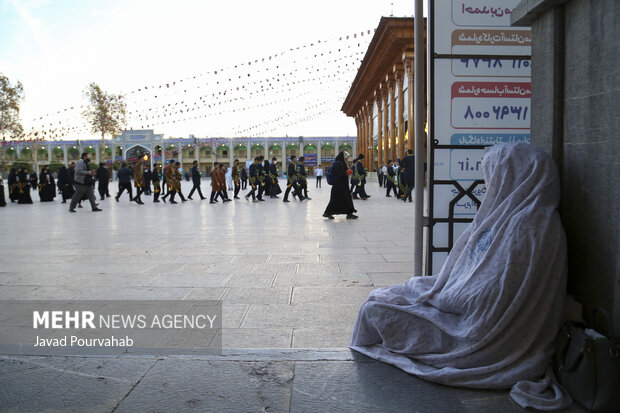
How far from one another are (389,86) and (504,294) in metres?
25.8

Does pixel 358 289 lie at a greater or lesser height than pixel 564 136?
lesser

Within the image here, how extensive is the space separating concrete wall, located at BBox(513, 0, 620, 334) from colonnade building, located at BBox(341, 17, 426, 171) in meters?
18.3

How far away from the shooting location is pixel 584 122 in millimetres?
2193

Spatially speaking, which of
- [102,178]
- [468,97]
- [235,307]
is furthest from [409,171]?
[235,307]

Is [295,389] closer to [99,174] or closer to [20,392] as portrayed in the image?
[20,392]

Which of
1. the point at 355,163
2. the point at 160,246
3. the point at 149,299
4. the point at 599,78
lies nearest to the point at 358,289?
the point at 149,299

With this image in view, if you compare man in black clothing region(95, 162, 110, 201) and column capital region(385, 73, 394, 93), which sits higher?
column capital region(385, 73, 394, 93)

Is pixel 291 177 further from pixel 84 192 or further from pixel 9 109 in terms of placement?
pixel 9 109

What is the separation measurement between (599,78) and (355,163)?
13412mm

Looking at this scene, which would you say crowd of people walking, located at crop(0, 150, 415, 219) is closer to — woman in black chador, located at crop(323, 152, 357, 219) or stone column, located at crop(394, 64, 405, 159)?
woman in black chador, located at crop(323, 152, 357, 219)

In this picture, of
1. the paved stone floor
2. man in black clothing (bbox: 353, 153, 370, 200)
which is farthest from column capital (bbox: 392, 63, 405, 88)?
the paved stone floor

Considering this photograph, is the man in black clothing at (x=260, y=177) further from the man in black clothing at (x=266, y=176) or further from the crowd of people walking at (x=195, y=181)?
the man in black clothing at (x=266, y=176)

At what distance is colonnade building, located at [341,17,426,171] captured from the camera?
2129cm

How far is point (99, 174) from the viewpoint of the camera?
730 inches
